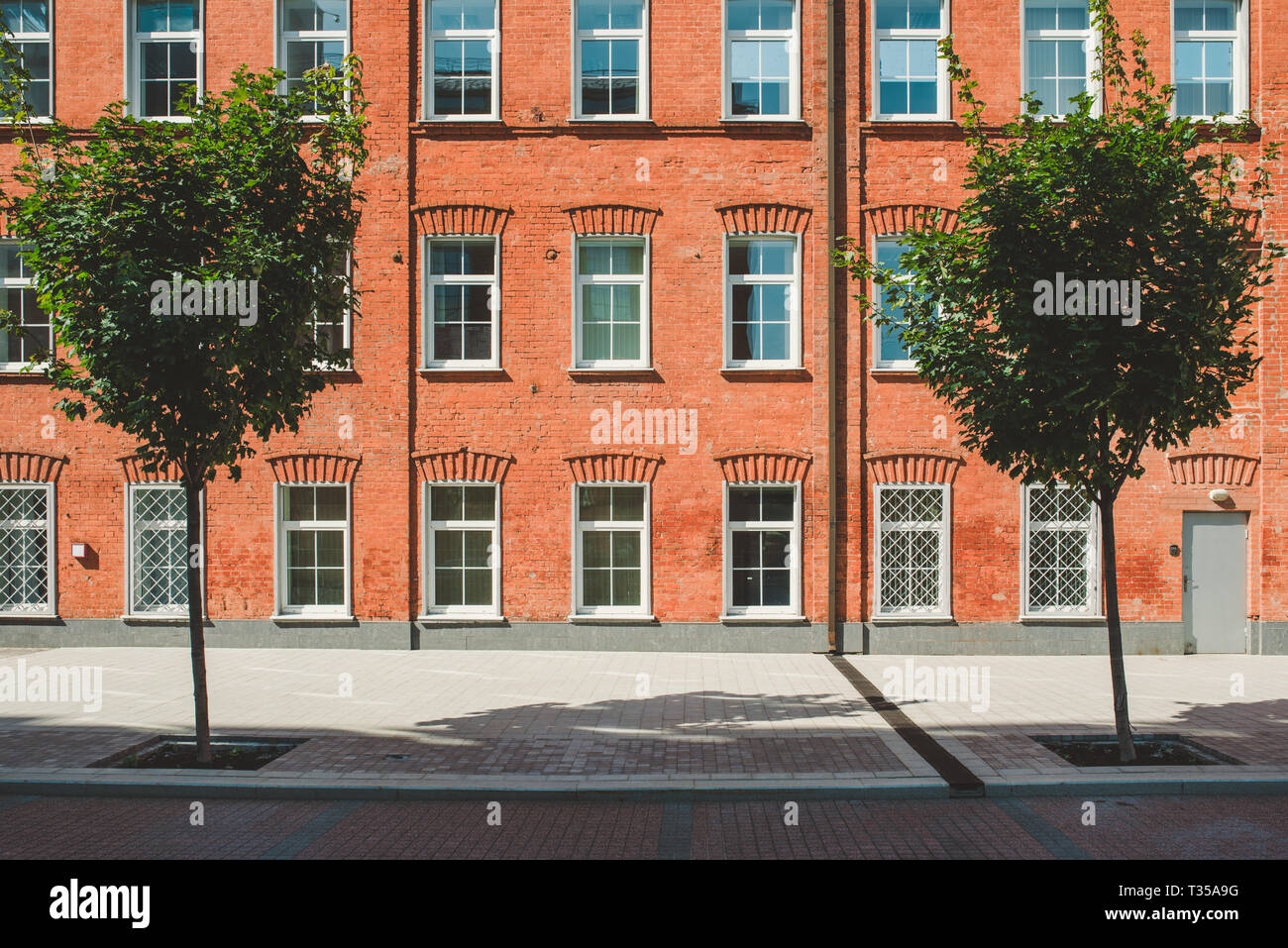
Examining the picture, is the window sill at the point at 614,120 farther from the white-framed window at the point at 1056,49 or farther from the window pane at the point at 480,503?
the white-framed window at the point at 1056,49

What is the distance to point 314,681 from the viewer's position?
1130 centimetres

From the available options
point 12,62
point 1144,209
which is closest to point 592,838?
point 1144,209

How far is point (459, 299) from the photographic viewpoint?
14195 mm

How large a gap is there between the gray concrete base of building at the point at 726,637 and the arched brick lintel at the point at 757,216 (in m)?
6.02

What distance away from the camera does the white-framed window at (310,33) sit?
1425 cm

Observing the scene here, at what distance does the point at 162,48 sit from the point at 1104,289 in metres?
14.3

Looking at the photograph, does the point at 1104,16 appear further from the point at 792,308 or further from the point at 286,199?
the point at 286,199

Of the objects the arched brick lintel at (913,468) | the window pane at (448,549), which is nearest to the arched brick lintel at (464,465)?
the window pane at (448,549)

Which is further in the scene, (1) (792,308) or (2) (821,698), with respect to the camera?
(1) (792,308)

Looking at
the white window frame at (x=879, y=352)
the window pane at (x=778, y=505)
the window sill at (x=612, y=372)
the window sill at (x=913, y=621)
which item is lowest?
the window sill at (x=913, y=621)

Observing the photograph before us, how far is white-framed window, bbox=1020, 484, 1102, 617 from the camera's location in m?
13.9

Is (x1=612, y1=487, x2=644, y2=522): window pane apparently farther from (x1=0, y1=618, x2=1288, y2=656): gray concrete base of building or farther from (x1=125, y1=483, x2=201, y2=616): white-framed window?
(x1=125, y1=483, x2=201, y2=616): white-framed window

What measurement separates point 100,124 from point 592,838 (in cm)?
692

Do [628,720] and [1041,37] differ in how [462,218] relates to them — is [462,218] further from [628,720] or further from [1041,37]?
[1041,37]
